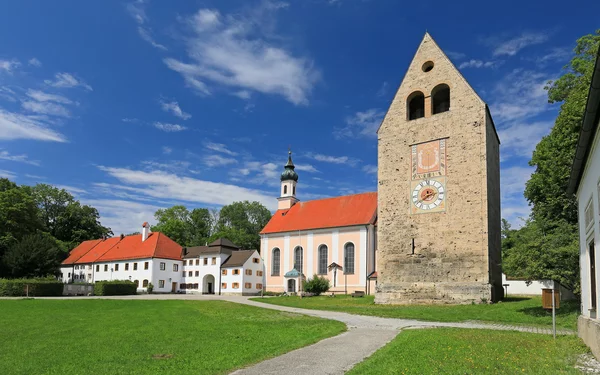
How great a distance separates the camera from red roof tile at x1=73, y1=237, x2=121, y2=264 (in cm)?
6404

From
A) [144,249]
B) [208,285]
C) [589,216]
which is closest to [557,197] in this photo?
[589,216]

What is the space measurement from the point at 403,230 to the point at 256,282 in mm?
28335

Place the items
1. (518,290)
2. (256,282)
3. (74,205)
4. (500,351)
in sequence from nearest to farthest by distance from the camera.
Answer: (500,351), (518,290), (256,282), (74,205)

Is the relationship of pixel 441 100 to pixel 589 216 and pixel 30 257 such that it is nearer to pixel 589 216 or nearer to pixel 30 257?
pixel 589 216

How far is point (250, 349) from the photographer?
1130 centimetres

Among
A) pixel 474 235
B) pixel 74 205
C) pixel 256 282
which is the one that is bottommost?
pixel 256 282

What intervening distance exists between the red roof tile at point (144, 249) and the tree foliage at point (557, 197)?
143ft

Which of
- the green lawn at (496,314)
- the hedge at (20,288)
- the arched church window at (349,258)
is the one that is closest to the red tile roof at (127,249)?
the hedge at (20,288)

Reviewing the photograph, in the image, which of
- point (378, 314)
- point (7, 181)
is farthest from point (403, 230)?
point (7, 181)

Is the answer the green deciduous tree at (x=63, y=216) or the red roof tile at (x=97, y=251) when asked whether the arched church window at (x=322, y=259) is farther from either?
the green deciduous tree at (x=63, y=216)

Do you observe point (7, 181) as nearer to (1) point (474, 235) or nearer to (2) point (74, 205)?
(2) point (74, 205)

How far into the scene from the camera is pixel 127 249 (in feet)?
201

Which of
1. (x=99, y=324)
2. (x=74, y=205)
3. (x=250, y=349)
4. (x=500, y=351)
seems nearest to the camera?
(x=500, y=351)

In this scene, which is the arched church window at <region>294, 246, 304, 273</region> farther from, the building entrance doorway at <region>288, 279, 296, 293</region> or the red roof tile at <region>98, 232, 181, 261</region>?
the red roof tile at <region>98, 232, 181, 261</region>
